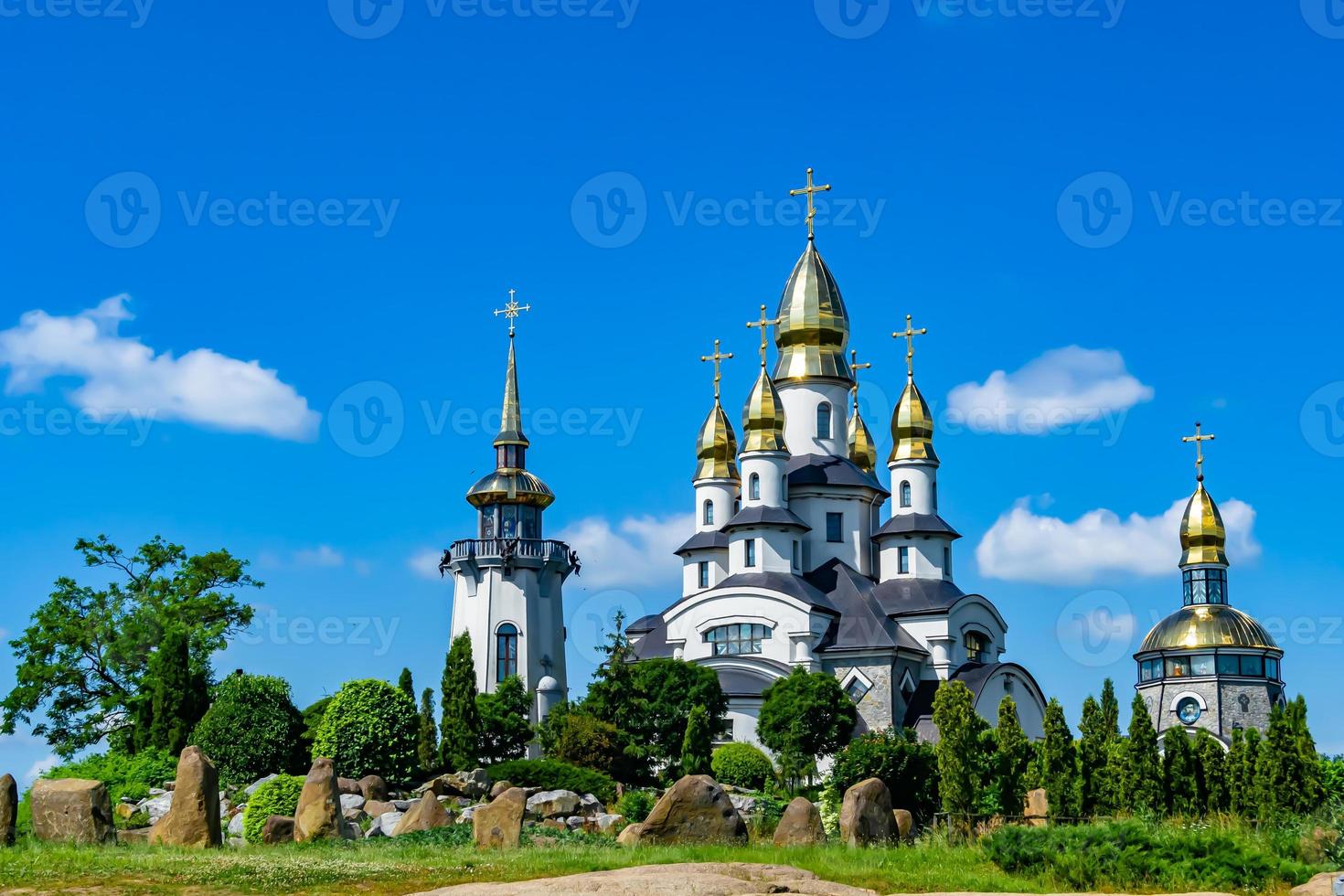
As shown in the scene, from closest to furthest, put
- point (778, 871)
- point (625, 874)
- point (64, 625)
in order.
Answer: point (625, 874) → point (778, 871) → point (64, 625)

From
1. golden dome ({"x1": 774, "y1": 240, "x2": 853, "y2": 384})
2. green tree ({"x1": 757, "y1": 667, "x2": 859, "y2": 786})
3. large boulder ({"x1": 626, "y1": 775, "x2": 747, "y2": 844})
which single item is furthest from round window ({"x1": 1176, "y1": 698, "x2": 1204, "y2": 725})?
large boulder ({"x1": 626, "y1": 775, "x2": 747, "y2": 844})

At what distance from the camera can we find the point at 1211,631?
6322 cm

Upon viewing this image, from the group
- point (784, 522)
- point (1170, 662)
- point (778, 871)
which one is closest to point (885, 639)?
point (784, 522)

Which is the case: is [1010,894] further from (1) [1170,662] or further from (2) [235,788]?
(1) [1170,662]

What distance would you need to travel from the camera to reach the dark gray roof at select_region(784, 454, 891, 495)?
5756cm

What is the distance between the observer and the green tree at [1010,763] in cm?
3700

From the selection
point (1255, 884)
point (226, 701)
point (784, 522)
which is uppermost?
point (784, 522)

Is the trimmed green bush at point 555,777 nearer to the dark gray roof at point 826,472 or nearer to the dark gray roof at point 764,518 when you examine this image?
the dark gray roof at point 764,518

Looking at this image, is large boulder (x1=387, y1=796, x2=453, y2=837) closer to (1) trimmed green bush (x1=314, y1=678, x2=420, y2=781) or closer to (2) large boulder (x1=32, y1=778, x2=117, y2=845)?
(2) large boulder (x1=32, y1=778, x2=117, y2=845)

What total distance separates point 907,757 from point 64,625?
2304 cm

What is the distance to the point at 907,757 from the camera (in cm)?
3956

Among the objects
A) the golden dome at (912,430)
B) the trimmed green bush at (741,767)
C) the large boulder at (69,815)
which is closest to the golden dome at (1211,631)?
the golden dome at (912,430)

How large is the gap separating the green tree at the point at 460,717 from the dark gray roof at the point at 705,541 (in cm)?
1338

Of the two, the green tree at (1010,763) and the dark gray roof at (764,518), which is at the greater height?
the dark gray roof at (764,518)
